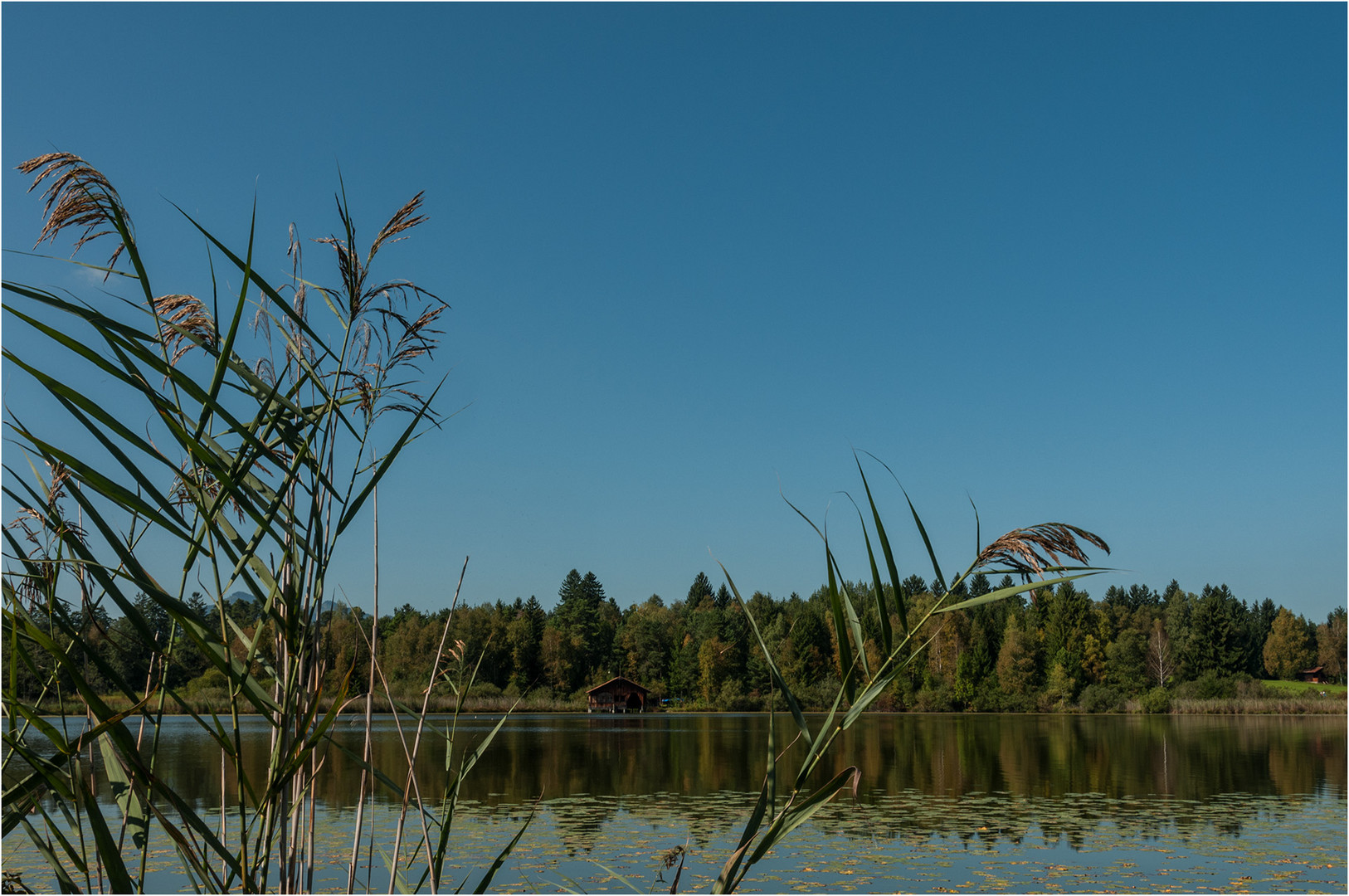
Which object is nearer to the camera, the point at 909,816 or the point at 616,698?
the point at 909,816

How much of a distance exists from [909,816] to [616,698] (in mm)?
44857

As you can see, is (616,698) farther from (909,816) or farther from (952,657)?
(909,816)

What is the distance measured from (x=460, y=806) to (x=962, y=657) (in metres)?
47.7

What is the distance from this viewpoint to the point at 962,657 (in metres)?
55.8

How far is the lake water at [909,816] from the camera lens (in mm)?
9125

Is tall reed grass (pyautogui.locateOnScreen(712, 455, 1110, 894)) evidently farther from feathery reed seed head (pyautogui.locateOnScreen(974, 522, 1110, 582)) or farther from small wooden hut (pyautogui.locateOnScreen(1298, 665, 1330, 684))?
small wooden hut (pyautogui.locateOnScreen(1298, 665, 1330, 684))

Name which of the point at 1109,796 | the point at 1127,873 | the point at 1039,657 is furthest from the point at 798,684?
the point at 1127,873

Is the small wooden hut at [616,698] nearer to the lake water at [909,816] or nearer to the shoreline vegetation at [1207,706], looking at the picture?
the shoreline vegetation at [1207,706]

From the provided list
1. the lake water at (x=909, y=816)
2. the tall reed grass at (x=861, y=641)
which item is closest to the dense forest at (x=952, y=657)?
the lake water at (x=909, y=816)

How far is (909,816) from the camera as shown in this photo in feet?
42.7

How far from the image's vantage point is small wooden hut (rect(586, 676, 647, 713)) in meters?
55.4

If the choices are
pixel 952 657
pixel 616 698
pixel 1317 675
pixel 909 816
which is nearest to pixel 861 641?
pixel 909 816

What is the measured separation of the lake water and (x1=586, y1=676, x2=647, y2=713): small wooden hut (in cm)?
2913

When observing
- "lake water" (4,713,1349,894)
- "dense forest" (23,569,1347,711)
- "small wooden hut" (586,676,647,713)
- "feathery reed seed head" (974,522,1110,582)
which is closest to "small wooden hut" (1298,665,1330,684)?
"dense forest" (23,569,1347,711)
